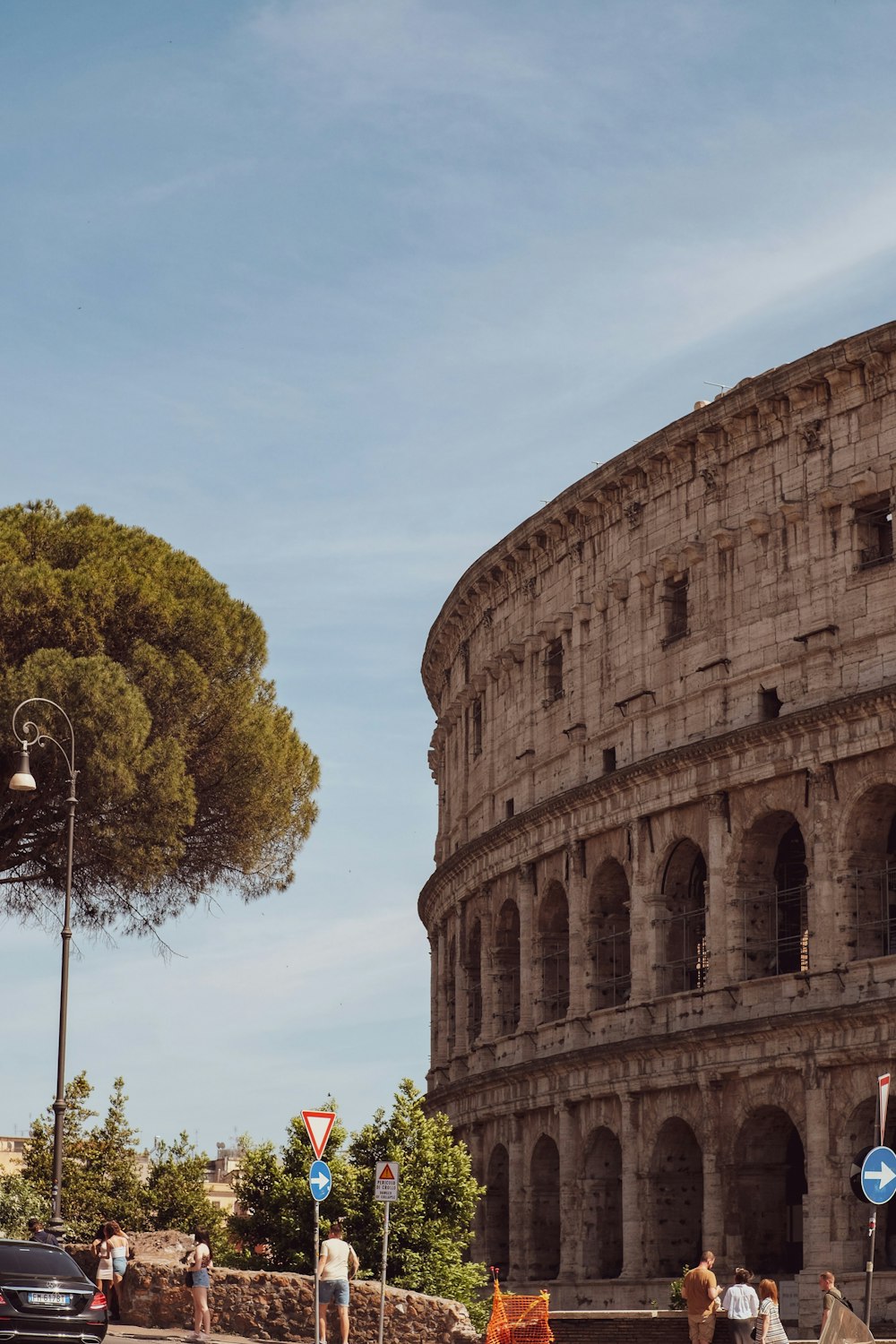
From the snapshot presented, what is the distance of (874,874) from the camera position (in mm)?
32125

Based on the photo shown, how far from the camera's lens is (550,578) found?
42062 millimetres

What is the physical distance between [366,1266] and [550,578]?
53.6 ft

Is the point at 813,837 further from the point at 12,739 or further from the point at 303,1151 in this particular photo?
the point at 12,739

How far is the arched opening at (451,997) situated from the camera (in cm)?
4694

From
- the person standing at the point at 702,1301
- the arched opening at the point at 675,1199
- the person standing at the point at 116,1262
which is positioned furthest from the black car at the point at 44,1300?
A: the arched opening at the point at 675,1199

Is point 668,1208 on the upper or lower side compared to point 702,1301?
upper

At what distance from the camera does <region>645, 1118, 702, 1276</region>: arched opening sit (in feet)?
116

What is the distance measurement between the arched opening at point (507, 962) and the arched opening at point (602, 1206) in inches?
221

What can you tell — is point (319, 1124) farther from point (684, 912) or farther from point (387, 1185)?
point (684, 912)

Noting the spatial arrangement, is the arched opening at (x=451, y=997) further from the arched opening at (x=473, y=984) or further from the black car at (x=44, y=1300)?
the black car at (x=44, y=1300)

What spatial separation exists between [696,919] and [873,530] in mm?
7756

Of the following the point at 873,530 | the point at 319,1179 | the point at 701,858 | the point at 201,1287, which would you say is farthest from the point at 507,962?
the point at 319,1179

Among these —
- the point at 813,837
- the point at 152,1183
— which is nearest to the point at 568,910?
the point at 813,837

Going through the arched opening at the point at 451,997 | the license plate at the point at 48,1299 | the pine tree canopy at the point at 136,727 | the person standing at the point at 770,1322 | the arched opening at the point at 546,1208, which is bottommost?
the person standing at the point at 770,1322
